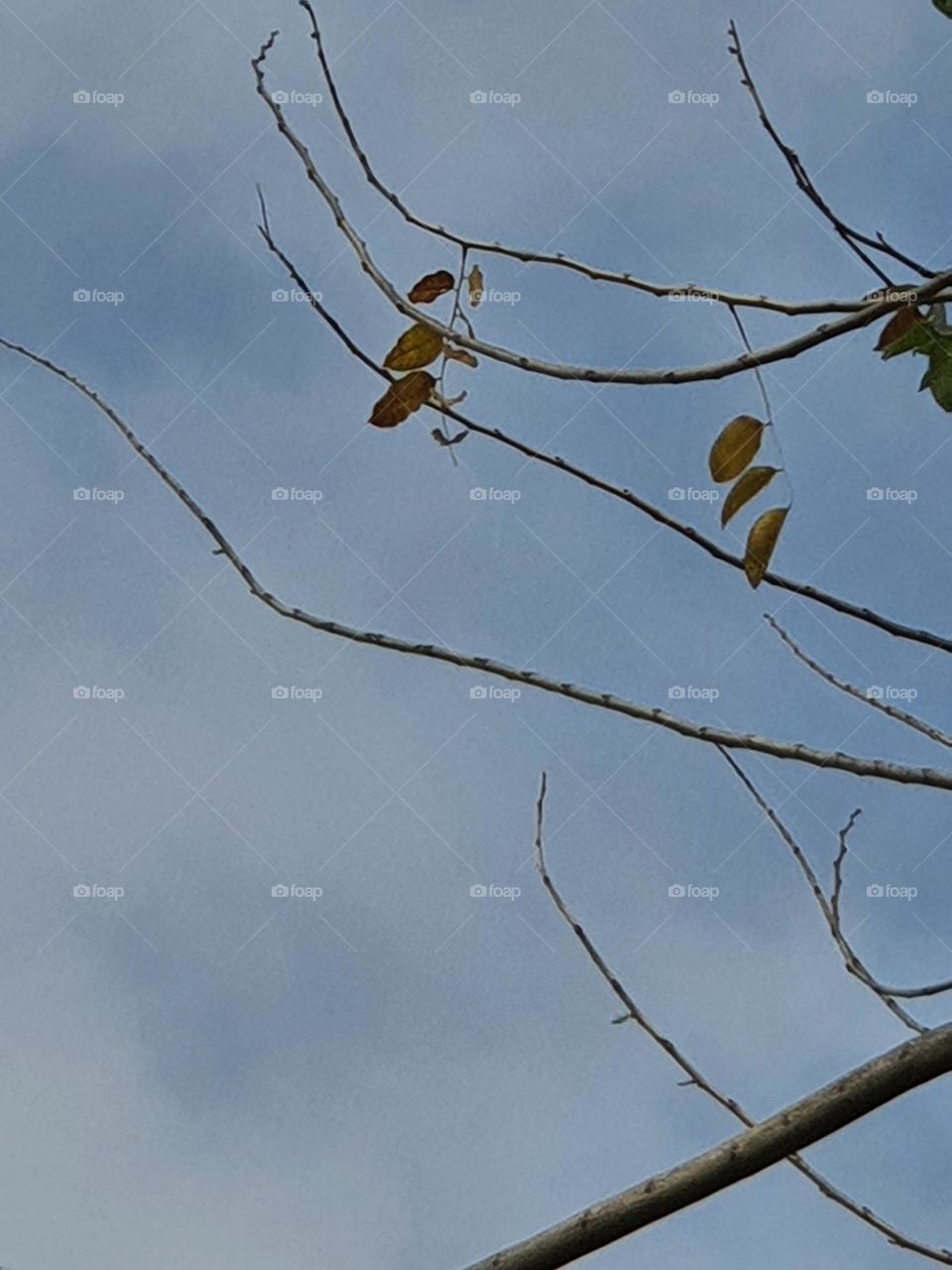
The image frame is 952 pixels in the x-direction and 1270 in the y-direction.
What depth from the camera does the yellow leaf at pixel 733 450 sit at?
1.30 meters

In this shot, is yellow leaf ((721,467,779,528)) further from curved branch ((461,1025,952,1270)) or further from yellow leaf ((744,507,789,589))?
curved branch ((461,1025,952,1270))

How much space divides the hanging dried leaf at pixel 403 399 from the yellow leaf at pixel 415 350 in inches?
0.5

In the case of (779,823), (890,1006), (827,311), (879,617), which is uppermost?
(827,311)

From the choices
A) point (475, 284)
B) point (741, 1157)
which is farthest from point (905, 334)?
point (741, 1157)

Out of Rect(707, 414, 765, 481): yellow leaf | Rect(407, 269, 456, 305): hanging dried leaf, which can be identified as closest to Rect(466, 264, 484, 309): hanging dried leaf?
Rect(407, 269, 456, 305): hanging dried leaf

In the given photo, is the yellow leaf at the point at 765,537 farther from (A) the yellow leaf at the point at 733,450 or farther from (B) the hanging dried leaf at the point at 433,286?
(B) the hanging dried leaf at the point at 433,286

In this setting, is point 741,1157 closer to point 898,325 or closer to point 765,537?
point 765,537

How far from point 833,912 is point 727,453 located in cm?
57

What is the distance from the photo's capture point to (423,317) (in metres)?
1.46

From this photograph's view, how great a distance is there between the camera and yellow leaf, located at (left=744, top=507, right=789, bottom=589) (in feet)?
4.19

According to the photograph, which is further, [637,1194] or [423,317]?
[423,317]

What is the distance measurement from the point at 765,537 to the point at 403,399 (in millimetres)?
382

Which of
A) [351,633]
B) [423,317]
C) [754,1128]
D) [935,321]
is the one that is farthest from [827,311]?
[754,1128]

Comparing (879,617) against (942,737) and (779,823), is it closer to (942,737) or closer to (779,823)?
(942,737)
